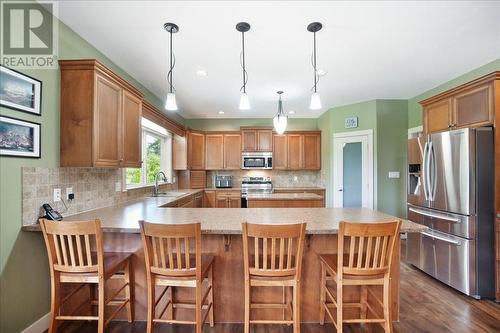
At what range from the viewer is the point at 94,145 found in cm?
224

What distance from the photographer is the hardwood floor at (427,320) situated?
82.0 inches

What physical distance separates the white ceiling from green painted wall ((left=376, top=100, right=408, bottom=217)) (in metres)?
0.62

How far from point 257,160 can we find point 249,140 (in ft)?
1.70

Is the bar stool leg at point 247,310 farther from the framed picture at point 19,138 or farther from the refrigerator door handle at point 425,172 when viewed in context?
the refrigerator door handle at point 425,172

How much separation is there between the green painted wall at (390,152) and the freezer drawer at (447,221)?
1.41 m

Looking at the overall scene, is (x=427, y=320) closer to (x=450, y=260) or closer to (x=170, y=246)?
(x=450, y=260)

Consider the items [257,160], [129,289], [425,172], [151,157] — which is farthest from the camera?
[257,160]

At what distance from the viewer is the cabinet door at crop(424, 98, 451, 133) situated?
3.09 metres

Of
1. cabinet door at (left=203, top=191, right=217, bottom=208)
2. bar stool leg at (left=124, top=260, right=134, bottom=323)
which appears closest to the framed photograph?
bar stool leg at (left=124, top=260, right=134, bottom=323)

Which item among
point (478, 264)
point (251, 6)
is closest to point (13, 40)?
point (251, 6)

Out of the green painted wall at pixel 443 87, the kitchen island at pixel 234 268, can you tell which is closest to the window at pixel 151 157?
the kitchen island at pixel 234 268

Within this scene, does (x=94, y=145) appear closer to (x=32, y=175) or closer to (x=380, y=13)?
(x=32, y=175)

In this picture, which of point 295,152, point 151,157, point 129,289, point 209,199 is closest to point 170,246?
point 129,289

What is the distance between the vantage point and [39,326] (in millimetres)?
2008
